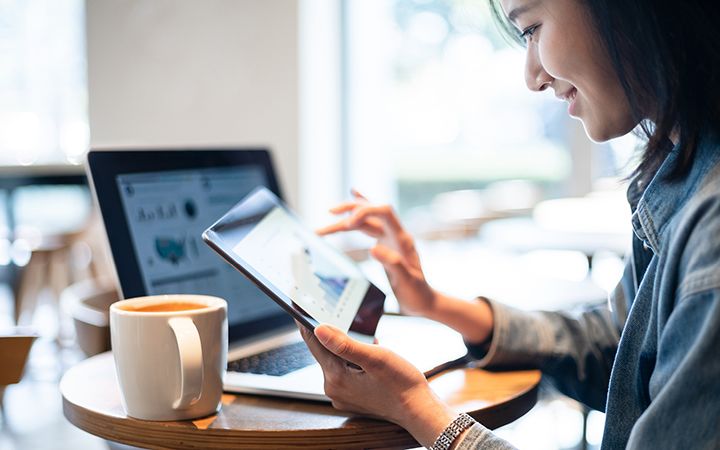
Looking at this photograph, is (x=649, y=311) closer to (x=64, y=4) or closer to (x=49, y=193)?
(x=64, y=4)

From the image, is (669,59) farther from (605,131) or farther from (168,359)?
(168,359)

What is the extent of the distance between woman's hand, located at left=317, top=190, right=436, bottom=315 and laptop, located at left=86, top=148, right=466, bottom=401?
0.20ft

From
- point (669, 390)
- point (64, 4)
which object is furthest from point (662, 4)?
point (64, 4)

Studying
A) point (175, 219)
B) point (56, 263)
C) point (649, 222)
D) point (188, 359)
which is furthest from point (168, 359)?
point (56, 263)

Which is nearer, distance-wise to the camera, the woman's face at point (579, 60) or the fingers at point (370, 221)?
the woman's face at point (579, 60)

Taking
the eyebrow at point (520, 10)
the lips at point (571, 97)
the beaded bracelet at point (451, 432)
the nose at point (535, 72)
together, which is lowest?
the beaded bracelet at point (451, 432)

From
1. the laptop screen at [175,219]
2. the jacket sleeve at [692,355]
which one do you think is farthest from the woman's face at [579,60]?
the laptop screen at [175,219]

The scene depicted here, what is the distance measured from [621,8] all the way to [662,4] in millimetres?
34

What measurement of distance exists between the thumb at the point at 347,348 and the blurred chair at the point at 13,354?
0.40 metres

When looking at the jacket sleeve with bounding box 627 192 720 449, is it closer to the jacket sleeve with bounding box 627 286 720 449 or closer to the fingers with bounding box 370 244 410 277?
the jacket sleeve with bounding box 627 286 720 449

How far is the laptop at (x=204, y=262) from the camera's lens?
0.96m

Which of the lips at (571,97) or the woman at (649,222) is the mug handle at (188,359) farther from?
the lips at (571,97)

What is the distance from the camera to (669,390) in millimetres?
617

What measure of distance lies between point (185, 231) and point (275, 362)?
0.81 feet
